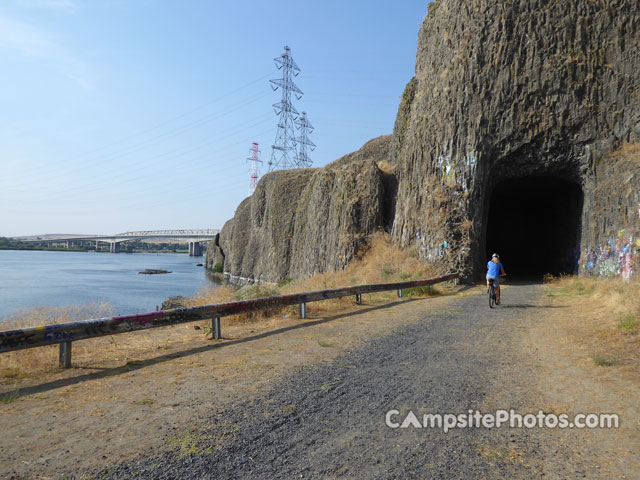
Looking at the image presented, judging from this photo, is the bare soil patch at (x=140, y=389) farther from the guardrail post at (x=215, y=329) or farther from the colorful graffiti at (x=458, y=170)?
the colorful graffiti at (x=458, y=170)

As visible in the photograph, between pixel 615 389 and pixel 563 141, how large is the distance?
19612 mm

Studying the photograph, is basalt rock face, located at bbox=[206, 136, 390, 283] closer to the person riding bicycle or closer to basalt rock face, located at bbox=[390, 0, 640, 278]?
basalt rock face, located at bbox=[390, 0, 640, 278]

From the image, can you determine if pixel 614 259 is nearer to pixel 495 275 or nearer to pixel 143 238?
pixel 495 275

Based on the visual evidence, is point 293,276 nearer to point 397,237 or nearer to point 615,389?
point 397,237

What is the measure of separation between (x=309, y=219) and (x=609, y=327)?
34.3 m

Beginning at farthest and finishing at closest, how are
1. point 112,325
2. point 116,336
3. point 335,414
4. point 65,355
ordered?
point 116,336 < point 112,325 < point 65,355 < point 335,414

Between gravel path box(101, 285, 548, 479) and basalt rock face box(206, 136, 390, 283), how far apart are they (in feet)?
81.3

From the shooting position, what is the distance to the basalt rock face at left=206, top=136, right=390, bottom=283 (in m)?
32.4

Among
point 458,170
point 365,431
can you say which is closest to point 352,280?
point 458,170

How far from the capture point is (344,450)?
3.95m

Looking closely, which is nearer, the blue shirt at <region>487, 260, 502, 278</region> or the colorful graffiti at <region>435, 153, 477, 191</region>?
the blue shirt at <region>487, 260, 502, 278</region>

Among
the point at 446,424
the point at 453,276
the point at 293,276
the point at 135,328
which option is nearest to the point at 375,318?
the point at 135,328

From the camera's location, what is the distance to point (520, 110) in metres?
22.6

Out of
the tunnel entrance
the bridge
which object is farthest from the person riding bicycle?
the bridge
